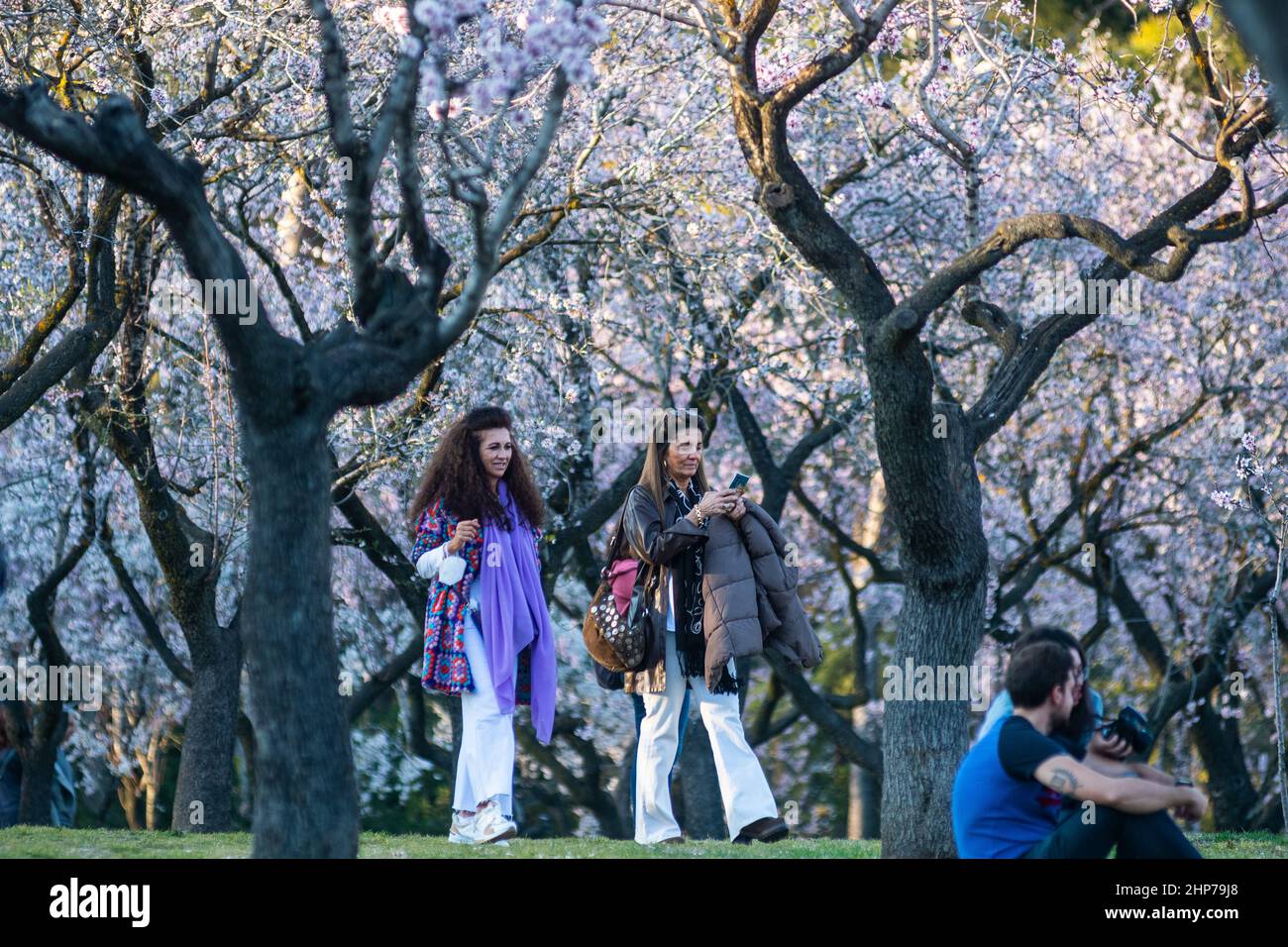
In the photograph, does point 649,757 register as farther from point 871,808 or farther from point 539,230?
point 871,808

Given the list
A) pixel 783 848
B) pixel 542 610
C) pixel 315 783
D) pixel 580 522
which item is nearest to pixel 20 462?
pixel 580 522

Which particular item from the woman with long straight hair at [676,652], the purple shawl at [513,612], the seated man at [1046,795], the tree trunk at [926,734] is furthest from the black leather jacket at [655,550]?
the seated man at [1046,795]

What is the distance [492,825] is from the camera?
24.6 feet

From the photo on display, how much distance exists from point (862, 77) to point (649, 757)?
9.26 metres

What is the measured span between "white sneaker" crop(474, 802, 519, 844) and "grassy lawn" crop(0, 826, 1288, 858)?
6 cm

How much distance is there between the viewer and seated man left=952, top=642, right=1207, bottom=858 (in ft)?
16.7

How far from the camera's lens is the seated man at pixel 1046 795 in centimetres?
508

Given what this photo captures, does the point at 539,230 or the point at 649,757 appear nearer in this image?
the point at 649,757

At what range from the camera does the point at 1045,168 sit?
599 inches

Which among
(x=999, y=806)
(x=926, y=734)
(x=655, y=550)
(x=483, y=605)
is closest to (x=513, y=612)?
(x=483, y=605)

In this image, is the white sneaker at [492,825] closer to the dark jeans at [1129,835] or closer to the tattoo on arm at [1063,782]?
the dark jeans at [1129,835]

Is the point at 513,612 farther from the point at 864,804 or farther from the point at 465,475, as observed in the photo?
the point at 864,804

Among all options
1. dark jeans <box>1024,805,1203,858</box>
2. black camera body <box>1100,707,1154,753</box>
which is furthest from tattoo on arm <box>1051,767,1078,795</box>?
black camera body <box>1100,707,1154,753</box>

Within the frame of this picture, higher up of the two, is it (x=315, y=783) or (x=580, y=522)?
(x=580, y=522)
